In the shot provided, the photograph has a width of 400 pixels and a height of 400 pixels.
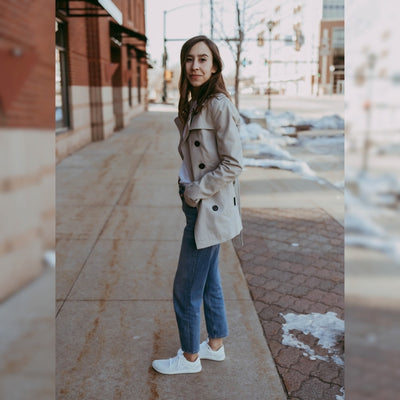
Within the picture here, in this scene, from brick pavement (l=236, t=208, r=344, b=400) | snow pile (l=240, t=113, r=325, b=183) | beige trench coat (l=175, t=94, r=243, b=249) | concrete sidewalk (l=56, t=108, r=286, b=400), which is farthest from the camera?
snow pile (l=240, t=113, r=325, b=183)

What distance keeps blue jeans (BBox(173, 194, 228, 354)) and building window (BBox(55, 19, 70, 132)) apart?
9620mm

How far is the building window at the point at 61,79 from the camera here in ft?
38.8

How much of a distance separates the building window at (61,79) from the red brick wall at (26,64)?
1146 centimetres

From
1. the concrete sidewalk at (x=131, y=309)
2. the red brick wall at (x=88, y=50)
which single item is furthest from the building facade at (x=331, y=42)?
the concrete sidewalk at (x=131, y=309)

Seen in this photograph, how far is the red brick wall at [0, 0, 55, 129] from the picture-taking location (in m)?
0.70

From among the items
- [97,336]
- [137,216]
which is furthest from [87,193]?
[97,336]

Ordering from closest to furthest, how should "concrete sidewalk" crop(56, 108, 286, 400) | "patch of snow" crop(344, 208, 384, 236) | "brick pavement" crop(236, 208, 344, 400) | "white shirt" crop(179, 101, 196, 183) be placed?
"patch of snow" crop(344, 208, 384, 236) < "white shirt" crop(179, 101, 196, 183) < "concrete sidewalk" crop(56, 108, 286, 400) < "brick pavement" crop(236, 208, 344, 400)

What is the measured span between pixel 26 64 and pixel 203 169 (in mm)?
1973

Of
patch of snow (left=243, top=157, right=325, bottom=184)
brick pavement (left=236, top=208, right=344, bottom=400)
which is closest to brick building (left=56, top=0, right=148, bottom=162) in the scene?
patch of snow (left=243, top=157, right=325, bottom=184)

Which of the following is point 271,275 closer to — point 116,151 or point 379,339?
point 379,339

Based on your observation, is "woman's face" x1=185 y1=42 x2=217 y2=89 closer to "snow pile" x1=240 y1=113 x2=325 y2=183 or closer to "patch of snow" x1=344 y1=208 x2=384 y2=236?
"patch of snow" x1=344 y1=208 x2=384 y2=236

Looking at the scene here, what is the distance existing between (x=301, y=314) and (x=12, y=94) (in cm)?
336

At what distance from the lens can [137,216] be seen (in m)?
6.60

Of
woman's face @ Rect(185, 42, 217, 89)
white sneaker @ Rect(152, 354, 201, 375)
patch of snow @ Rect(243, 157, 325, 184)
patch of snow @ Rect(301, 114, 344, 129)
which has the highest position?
woman's face @ Rect(185, 42, 217, 89)
